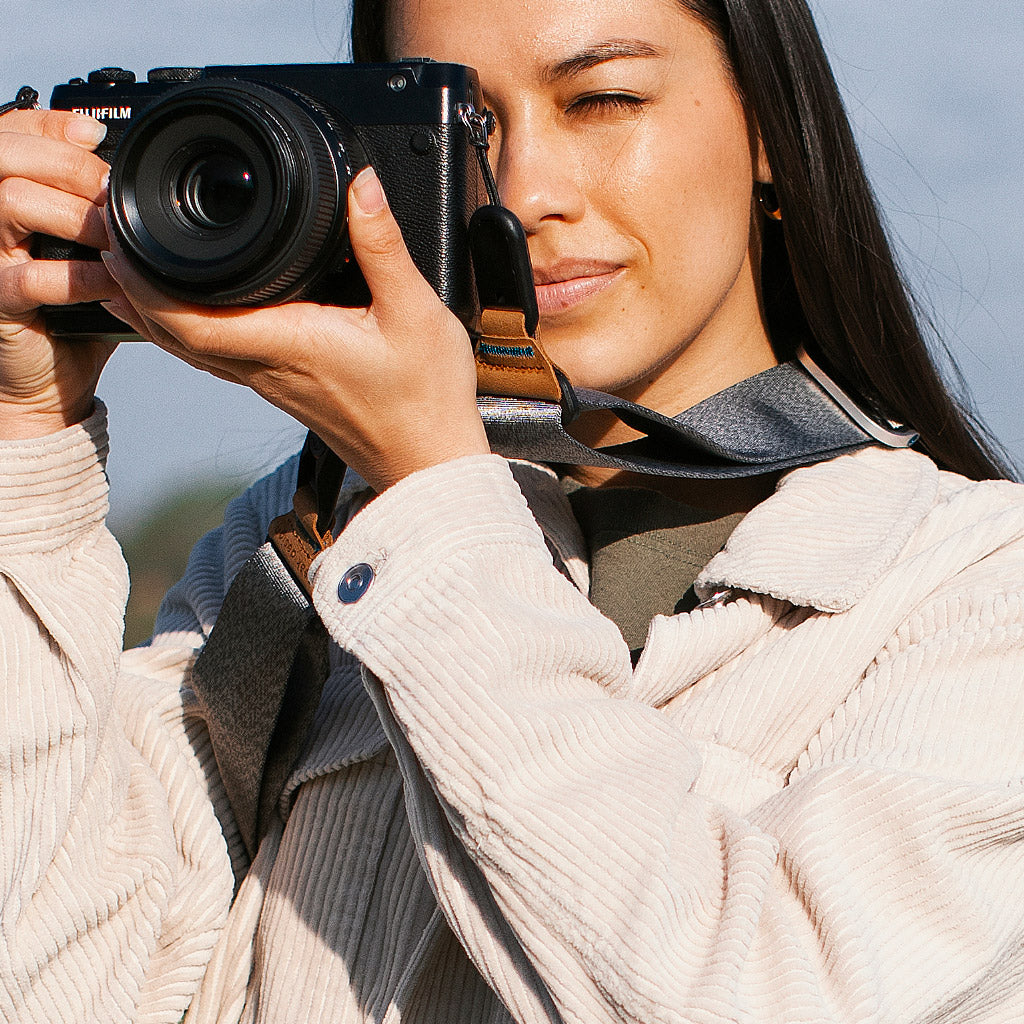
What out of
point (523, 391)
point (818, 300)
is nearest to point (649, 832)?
point (523, 391)

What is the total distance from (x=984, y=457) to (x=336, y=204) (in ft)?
2.64

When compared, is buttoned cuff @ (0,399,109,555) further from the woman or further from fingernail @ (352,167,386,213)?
fingernail @ (352,167,386,213)

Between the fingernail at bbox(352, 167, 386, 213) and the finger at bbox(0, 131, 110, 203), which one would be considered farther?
the finger at bbox(0, 131, 110, 203)

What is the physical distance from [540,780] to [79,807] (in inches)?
17.5

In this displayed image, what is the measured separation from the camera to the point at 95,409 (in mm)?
1131

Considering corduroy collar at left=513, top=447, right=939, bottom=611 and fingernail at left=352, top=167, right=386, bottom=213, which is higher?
fingernail at left=352, top=167, right=386, bottom=213

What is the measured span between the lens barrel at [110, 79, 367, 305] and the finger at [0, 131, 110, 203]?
10 centimetres

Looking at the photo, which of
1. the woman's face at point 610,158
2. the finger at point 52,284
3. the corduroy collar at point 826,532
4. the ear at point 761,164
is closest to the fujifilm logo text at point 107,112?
the finger at point 52,284

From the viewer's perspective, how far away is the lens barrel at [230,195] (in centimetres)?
87

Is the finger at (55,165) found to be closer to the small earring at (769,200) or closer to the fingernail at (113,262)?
the fingernail at (113,262)

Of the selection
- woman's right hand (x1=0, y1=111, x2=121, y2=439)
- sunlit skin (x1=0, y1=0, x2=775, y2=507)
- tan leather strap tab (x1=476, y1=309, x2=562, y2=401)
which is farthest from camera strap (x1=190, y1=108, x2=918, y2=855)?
woman's right hand (x1=0, y1=111, x2=121, y2=439)

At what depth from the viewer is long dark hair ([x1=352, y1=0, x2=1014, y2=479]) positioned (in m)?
1.35

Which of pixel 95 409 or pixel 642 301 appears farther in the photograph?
pixel 642 301

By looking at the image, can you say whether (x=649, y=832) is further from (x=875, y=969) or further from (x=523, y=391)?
(x=523, y=391)
